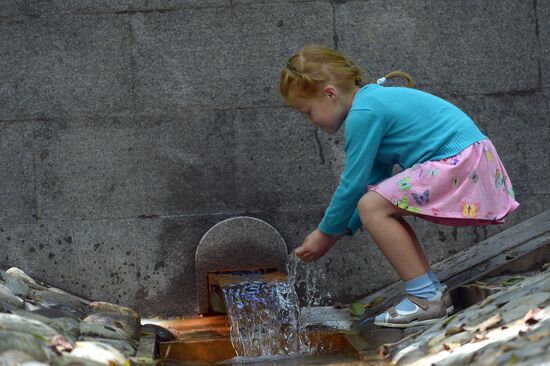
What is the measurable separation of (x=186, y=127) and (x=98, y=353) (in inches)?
87.1

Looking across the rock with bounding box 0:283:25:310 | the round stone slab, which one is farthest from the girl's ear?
the rock with bounding box 0:283:25:310

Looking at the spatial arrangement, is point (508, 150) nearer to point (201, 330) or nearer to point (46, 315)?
point (201, 330)

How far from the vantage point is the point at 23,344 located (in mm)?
2725

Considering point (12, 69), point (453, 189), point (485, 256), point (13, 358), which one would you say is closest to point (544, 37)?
point (485, 256)

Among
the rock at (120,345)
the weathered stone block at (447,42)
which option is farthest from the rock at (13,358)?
the weathered stone block at (447,42)

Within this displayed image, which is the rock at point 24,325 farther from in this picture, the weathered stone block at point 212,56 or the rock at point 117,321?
the weathered stone block at point 212,56

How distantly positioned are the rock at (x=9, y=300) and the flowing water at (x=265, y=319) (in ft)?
3.16

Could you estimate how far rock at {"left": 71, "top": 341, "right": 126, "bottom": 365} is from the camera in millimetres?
3072

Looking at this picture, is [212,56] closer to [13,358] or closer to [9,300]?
[9,300]

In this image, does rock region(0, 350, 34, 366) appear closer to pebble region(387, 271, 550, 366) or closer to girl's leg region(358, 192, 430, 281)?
pebble region(387, 271, 550, 366)

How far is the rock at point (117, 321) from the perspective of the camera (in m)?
3.93

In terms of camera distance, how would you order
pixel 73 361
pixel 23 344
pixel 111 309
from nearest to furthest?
pixel 23 344, pixel 73 361, pixel 111 309

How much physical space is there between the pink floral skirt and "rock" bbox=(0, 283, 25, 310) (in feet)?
5.04

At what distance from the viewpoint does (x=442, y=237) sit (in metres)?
5.27
